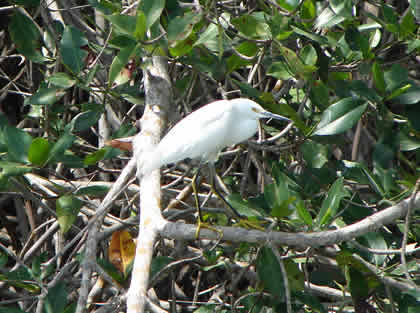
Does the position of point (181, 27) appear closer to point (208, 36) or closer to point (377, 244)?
point (208, 36)

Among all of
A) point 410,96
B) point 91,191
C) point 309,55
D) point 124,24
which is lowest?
point 91,191

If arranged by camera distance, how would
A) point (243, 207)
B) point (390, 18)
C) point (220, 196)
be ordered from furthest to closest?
1. point (220, 196)
2. point (390, 18)
3. point (243, 207)

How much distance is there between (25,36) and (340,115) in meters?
1.16

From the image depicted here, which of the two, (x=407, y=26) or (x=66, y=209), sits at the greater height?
(x=407, y=26)

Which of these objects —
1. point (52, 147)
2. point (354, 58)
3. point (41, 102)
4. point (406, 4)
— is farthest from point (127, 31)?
point (406, 4)

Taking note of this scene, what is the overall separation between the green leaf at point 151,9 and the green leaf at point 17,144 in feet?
1.54

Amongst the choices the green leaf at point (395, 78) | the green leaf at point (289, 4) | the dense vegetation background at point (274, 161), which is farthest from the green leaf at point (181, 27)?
the green leaf at point (395, 78)

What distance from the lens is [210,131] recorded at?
1819 mm

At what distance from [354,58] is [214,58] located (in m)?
0.50

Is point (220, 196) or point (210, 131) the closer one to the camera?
point (210, 131)

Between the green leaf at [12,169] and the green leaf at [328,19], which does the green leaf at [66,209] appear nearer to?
the green leaf at [12,169]

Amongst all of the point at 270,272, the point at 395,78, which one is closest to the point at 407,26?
the point at 395,78

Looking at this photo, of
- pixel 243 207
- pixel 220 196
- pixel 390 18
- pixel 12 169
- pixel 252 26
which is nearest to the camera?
pixel 12 169

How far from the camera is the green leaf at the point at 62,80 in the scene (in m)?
1.82
